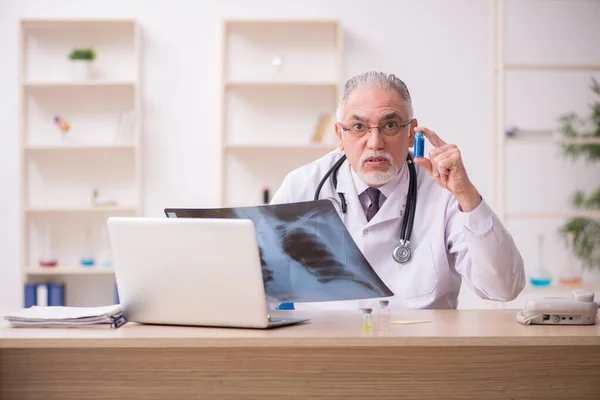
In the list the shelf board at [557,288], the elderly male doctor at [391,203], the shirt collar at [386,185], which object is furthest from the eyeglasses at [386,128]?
the shelf board at [557,288]

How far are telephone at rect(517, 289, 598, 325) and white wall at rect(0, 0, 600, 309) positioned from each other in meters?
3.06

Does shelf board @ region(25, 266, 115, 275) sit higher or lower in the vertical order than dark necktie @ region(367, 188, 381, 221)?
lower

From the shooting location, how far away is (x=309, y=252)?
1722 millimetres

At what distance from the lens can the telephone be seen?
1731 millimetres

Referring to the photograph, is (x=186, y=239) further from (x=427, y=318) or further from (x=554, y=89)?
(x=554, y=89)

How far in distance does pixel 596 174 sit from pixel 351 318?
11.0 feet

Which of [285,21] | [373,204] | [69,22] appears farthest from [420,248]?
[69,22]

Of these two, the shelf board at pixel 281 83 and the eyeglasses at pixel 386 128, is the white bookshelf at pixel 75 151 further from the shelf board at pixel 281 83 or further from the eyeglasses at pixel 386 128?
the eyeglasses at pixel 386 128

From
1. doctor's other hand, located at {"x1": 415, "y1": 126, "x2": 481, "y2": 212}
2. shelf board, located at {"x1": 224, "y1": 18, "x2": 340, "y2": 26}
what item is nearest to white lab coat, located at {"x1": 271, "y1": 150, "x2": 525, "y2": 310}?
doctor's other hand, located at {"x1": 415, "y1": 126, "x2": 481, "y2": 212}

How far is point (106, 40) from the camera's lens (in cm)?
472

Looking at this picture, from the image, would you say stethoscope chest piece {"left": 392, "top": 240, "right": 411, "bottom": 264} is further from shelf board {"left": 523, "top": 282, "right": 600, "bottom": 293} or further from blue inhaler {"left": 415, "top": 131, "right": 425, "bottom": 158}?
shelf board {"left": 523, "top": 282, "right": 600, "bottom": 293}

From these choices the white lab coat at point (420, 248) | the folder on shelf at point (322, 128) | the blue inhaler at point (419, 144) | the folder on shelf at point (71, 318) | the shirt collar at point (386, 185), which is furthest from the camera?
the folder on shelf at point (322, 128)

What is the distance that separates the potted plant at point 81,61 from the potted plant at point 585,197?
2.66m

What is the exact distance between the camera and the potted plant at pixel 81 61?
4.55 metres
